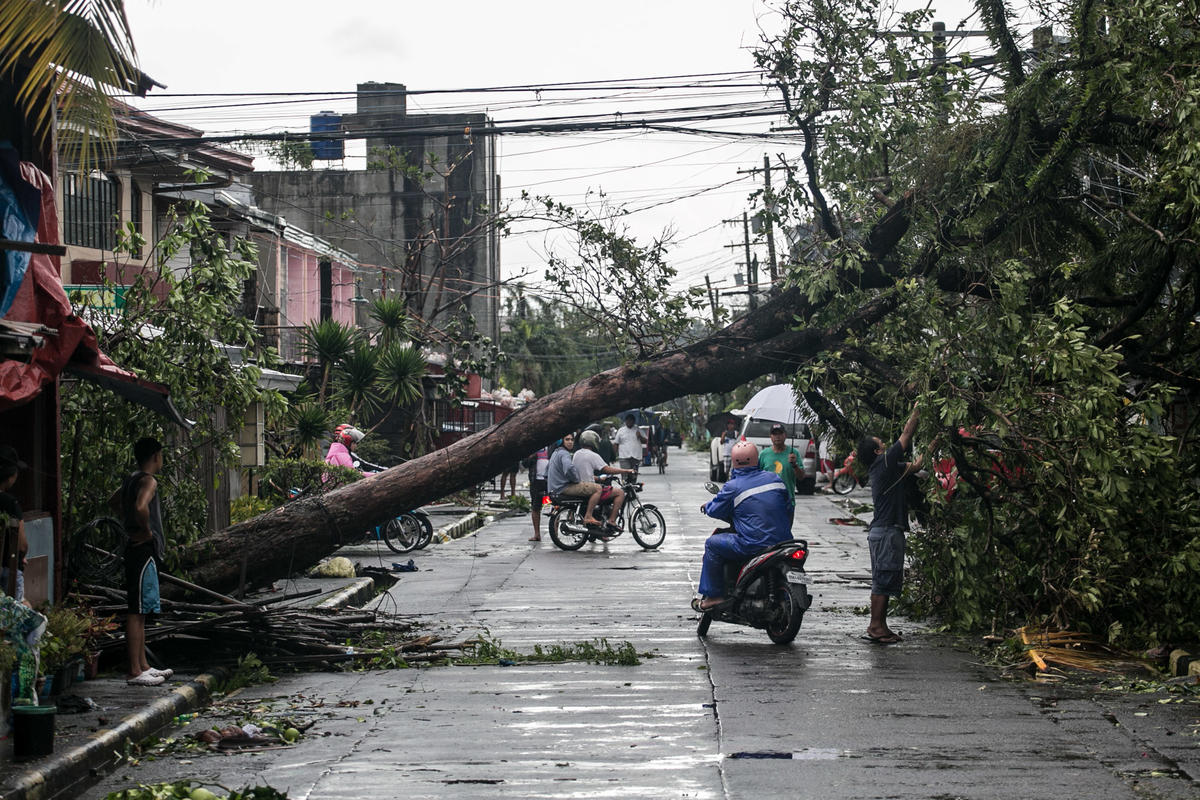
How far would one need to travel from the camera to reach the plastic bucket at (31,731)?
265 inches

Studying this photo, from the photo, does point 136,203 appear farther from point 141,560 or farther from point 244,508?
point 141,560

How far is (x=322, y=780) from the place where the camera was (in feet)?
21.2

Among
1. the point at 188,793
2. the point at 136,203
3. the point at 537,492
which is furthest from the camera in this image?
the point at 537,492

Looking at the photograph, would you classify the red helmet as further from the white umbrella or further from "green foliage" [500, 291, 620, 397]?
A: "green foliage" [500, 291, 620, 397]

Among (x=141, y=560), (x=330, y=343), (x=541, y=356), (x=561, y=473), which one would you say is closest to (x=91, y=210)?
(x=330, y=343)

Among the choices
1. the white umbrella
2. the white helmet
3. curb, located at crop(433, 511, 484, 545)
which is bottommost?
curb, located at crop(433, 511, 484, 545)

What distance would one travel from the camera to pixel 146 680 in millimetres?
8977

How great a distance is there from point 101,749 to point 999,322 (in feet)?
24.6

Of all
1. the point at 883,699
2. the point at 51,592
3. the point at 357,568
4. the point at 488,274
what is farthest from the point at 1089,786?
the point at 488,274

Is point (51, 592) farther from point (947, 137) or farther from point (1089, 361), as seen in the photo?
point (947, 137)

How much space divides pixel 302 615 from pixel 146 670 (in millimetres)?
1634

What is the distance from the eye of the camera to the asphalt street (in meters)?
6.33

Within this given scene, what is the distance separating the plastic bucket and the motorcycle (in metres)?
5.95

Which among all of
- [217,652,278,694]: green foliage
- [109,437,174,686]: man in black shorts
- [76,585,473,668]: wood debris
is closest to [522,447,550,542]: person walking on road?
[76,585,473,668]: wood debris
